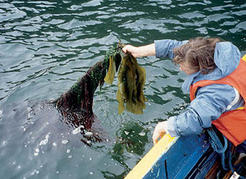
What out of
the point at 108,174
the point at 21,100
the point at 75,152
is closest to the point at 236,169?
the point at 108,174

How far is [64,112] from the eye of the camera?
4.55 m

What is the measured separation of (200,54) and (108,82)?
1383mm

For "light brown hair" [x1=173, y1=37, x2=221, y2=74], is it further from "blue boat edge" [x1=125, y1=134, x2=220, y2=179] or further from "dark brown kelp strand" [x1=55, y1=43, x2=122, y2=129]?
"dark brown kelp strand" [x1=55, y1=43, x2=122, y2=129]

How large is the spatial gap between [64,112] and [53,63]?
7.37 feet

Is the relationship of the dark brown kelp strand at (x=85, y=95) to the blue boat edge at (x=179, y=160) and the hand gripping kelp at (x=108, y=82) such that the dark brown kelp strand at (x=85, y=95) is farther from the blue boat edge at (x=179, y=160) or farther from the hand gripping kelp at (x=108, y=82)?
the blue boat edge at (x=179, y=160)

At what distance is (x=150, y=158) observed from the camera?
2.75m

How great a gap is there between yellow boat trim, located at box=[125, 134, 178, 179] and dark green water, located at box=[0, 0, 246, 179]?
1.13 meters

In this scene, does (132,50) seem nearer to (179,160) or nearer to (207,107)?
(207,107)

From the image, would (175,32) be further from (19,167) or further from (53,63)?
(19,167)

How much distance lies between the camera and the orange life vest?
251 cm

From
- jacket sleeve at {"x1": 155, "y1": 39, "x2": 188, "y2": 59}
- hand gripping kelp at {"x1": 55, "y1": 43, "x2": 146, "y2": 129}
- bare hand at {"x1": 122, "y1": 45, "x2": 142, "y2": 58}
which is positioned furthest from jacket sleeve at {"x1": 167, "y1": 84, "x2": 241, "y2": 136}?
hand gripping kelp at {"x1": 55, "y1": 43, "x2": 146, "y2": 129}

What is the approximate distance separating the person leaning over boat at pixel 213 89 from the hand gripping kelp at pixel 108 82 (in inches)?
37.0

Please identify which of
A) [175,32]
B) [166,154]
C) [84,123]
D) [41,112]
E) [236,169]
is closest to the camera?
[166,154]

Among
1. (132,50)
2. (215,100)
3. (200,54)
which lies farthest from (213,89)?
(132,50)
